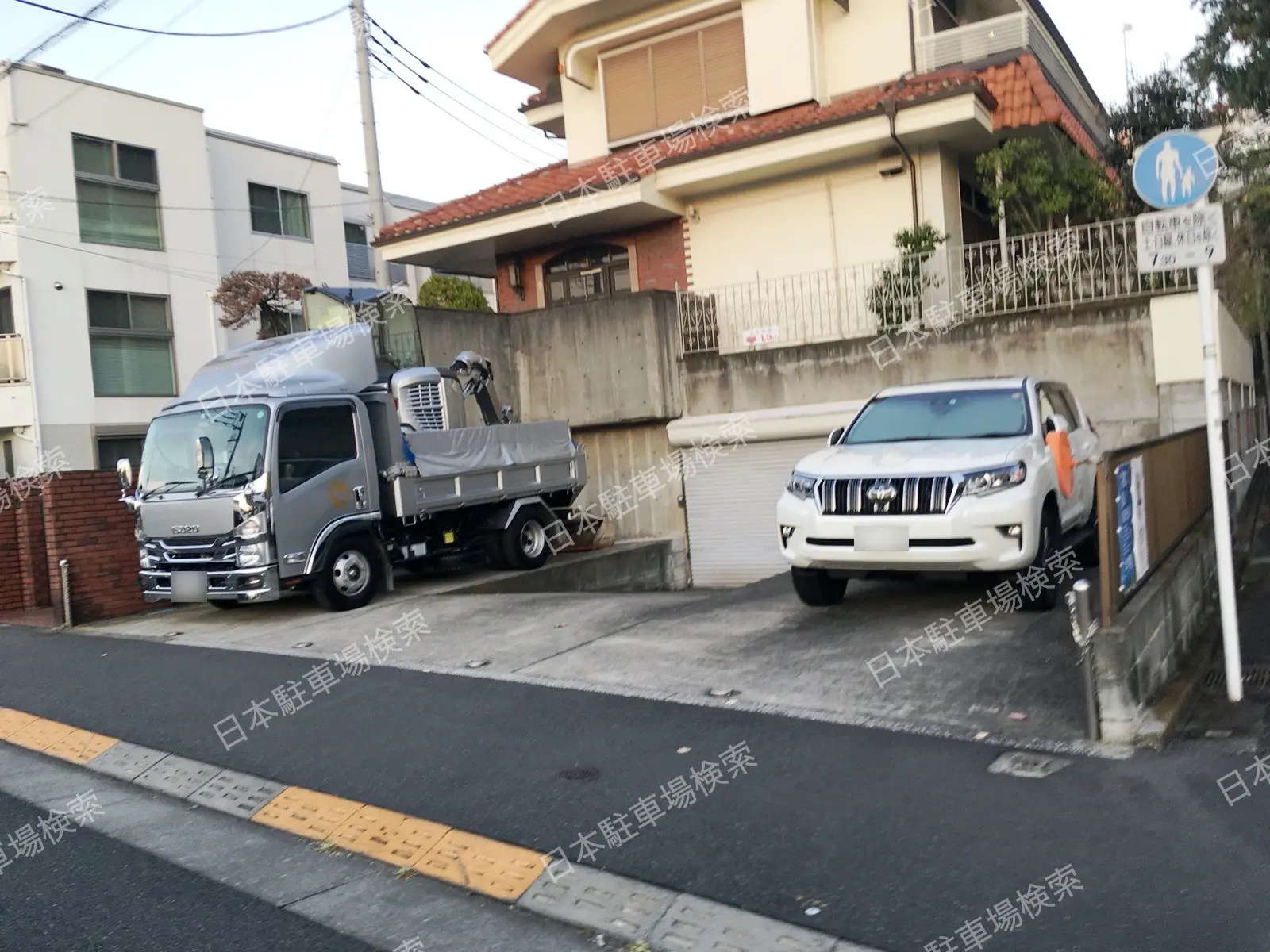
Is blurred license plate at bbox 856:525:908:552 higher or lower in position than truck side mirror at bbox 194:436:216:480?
lower

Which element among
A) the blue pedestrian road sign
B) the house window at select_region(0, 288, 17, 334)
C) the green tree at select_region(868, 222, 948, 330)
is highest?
the house window at select_region(0, 288, 17, 334)

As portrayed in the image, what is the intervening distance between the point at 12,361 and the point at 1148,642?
2102 centimetres

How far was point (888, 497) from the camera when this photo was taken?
742cm

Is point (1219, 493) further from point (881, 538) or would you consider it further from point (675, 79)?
point (675, 79)

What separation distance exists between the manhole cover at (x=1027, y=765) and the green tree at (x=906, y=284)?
8.78 meters

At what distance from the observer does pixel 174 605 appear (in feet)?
40.4

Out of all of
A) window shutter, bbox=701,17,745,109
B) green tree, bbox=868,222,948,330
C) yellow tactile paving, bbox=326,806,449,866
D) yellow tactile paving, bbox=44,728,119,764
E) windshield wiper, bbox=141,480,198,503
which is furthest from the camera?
window shutter, bbox=701,17,745,109

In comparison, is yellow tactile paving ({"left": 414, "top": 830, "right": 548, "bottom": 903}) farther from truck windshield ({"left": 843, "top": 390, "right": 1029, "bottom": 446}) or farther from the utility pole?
the utility pole

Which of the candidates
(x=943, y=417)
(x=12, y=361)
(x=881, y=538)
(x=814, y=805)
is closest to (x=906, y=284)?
(x=943, y=417)

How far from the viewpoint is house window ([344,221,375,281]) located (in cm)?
2941

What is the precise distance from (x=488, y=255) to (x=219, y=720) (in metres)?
12.6

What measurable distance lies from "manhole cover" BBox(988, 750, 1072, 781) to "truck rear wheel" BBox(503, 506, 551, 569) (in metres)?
8.24

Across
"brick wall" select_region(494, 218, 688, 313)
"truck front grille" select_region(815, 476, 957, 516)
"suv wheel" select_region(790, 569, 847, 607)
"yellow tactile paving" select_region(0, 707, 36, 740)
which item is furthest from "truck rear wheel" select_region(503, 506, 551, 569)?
"yellow tactile paving" select_region(0, 707, 36, 740)

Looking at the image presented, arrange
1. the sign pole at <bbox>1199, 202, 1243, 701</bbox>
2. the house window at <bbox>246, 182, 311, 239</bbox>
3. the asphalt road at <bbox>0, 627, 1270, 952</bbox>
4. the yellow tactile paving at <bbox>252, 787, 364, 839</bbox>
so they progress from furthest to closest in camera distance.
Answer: the house window at <bbox>246, 182, 311, 239</bbox> < the sign pole at <bbox>1199, 202, 1243, 701</bbox> < the yellow tactile paving at <bbox>252, 787, 364, 839</bbox> < the asphalt road at <bbox>0, 627, 1270, 952</bbox>
